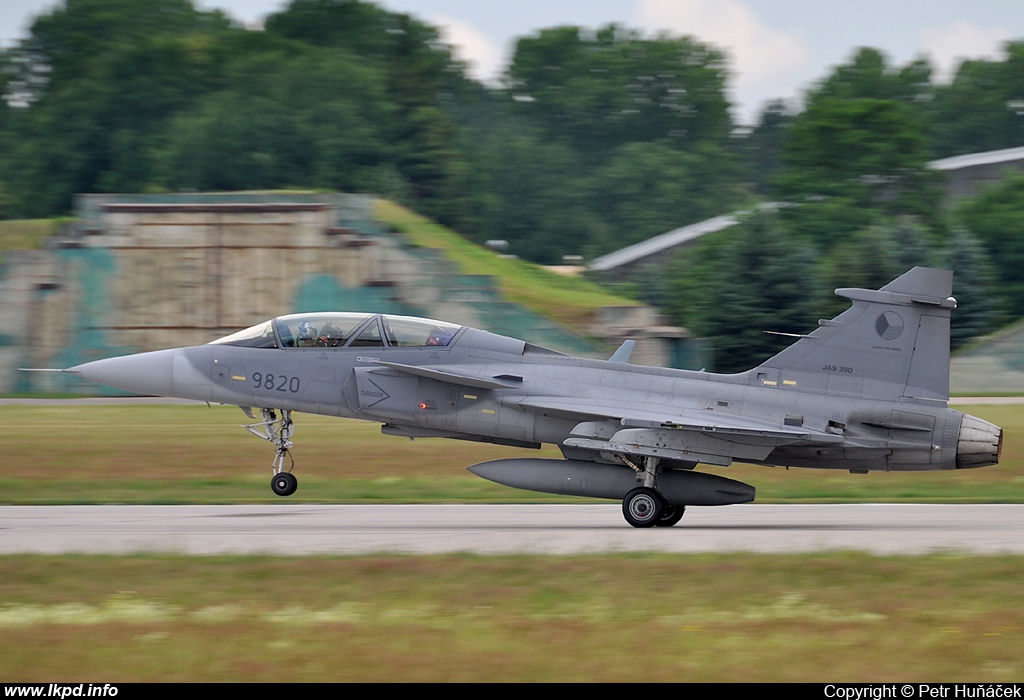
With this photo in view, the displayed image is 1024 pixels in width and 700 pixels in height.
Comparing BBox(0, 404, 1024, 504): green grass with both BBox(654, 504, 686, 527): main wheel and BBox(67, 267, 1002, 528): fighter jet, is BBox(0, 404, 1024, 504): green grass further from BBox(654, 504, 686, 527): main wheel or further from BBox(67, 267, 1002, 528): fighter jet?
BBox(654, 504, 686, 527): main wheel

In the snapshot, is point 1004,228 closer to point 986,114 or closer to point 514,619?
point 986,114

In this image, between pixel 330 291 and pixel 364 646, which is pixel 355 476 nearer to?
pixel 364 646

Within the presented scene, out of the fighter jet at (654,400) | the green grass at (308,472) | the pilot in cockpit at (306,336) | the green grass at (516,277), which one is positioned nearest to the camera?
the fighter jet at (654,400)

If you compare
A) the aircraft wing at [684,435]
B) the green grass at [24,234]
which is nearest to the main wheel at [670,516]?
the aircraft wing at [684,435]

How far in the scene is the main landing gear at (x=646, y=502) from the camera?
14.3 m

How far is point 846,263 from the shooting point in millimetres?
49969

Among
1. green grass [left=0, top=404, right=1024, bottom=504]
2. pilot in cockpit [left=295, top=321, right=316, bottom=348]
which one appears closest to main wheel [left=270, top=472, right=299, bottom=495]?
green grass [left=0, top=404, right=1024, bottom=504]

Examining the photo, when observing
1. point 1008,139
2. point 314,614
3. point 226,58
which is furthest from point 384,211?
point 1008,139

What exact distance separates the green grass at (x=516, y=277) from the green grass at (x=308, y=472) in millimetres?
13682

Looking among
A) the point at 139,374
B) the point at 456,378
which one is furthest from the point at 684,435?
the point at 139,374

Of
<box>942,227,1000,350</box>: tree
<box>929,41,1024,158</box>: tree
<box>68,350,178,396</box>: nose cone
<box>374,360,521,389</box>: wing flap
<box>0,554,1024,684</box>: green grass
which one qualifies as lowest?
<box>0,554,1024,684</box>: green grass

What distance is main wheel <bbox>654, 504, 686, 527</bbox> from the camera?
47.4ft

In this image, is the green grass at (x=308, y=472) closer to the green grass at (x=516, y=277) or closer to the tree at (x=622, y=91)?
the green grass at (x=516, y=277)

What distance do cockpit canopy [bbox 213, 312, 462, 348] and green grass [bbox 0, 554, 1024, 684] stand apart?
458 centimetres
